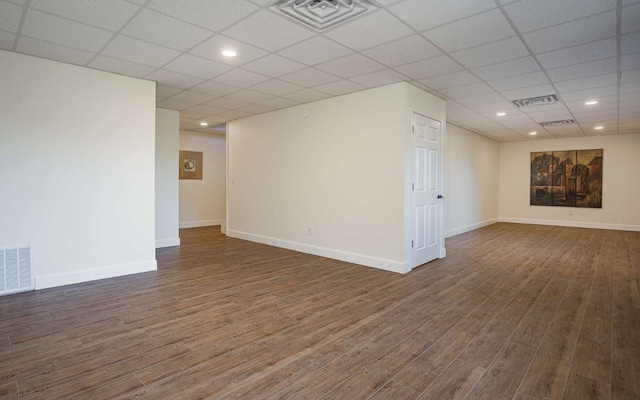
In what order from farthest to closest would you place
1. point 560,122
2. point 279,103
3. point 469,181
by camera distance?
point 469,181, point 560,122, point 279,103

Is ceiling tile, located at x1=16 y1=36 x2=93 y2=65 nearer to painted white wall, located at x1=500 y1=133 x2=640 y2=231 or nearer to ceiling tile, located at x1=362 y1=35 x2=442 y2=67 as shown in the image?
ceiling tile, located at x1=362 y1=35 x2=442 y2=67

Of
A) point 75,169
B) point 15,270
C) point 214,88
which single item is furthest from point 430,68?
point 15,270

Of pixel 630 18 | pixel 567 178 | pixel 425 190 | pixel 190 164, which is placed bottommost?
pixel 425 190

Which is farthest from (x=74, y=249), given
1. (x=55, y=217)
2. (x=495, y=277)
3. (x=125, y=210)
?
(x=495, y=277)

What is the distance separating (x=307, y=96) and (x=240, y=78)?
4.08 ft

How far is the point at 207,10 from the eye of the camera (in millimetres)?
2629

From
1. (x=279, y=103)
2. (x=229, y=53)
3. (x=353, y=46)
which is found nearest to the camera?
(x=353, y=46)

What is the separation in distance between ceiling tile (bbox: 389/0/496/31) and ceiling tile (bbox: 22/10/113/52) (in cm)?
265

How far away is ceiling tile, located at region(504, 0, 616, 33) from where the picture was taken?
2440 mm

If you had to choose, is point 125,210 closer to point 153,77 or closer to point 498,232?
point 153,77

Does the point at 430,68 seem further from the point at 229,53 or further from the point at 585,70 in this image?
the point at 229,53

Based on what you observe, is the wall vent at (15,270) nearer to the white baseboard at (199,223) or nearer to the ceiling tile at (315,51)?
the ceiling tile at (315,51)

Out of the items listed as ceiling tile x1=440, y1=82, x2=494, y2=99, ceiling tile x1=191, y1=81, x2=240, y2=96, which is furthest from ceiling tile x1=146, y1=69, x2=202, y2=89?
ceiling tile x1=440, y1=82, x2=494, y2=99

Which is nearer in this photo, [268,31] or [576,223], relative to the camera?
[268,31]
